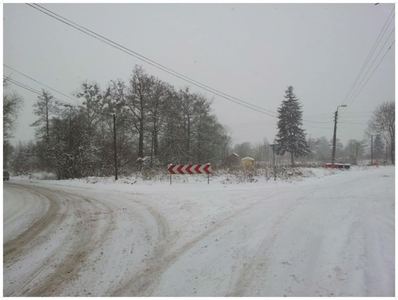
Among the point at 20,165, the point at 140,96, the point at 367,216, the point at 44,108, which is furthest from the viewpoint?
the point at 20,165

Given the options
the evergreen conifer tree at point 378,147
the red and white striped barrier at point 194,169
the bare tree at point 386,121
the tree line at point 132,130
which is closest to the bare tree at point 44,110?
the tree line at point 132,130

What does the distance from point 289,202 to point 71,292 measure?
6.59m

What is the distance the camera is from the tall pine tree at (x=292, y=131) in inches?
1655

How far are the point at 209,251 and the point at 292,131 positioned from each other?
4097 cm

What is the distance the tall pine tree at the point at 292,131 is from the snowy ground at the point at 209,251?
35.3 meters

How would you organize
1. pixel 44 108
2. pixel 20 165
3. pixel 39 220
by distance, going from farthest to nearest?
pixel 20 165 → pixel 44 108 → pixel 39 220

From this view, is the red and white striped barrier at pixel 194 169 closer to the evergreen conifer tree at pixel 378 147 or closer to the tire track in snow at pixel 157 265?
the tire track in snow at pixel 157 265

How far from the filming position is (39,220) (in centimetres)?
743

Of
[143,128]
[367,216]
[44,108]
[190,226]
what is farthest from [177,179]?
[44,108]

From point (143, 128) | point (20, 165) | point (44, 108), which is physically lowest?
point (20, 165)

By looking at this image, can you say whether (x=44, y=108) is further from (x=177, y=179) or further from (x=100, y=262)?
(x=100, y=262)

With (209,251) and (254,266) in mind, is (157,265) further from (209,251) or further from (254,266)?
(254,266)

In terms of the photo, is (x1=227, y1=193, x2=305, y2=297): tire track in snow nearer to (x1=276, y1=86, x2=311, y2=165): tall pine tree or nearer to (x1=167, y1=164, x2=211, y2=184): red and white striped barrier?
(x1=167, y1=164, x2=211, y2=184): red and white striped barrier

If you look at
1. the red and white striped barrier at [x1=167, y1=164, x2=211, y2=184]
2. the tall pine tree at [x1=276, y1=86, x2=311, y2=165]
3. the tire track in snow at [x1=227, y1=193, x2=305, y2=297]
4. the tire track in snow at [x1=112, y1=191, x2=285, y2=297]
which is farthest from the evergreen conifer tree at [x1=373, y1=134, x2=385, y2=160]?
the tire track in snow at [x1=112, y1=191, x2=285, y2=297]
